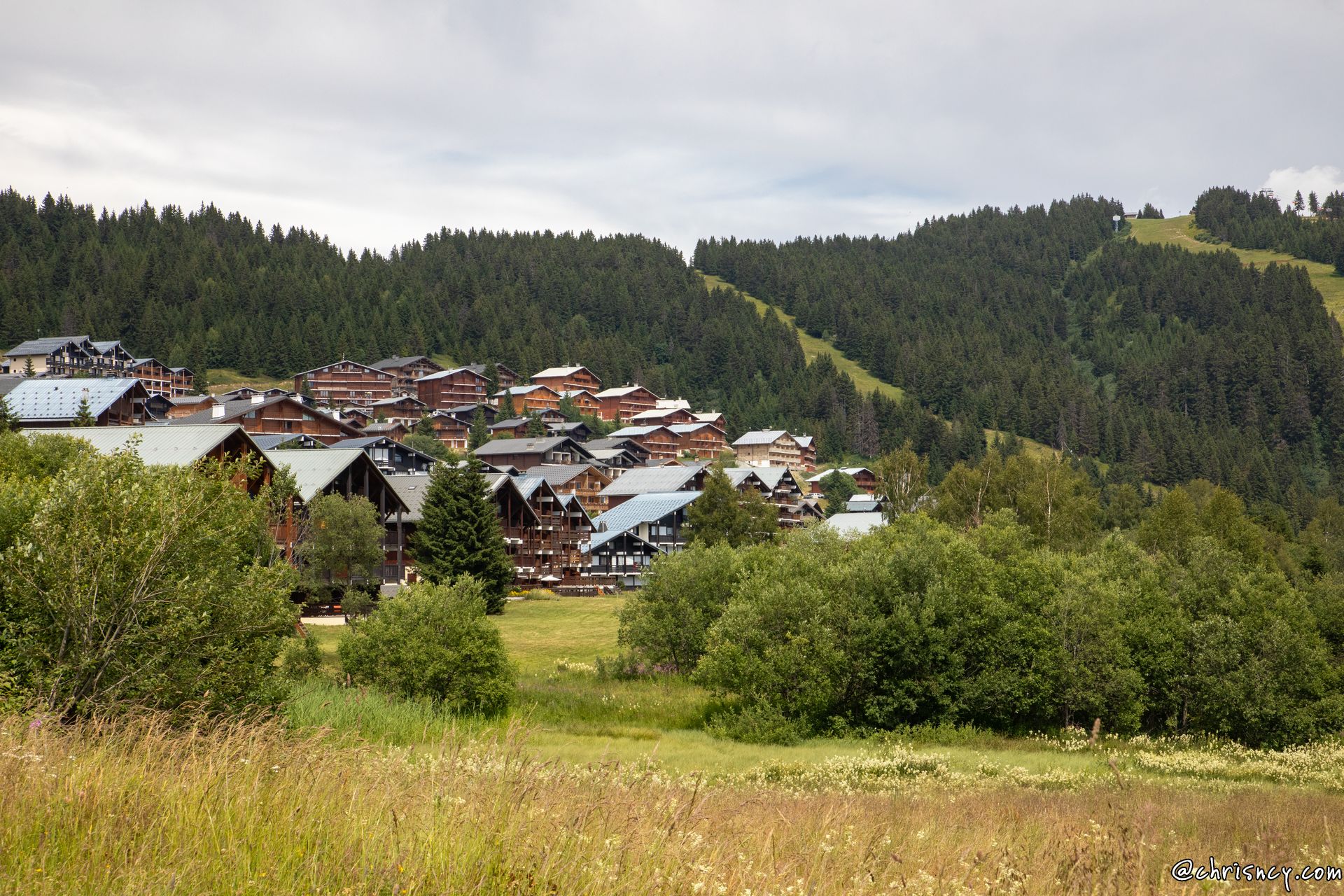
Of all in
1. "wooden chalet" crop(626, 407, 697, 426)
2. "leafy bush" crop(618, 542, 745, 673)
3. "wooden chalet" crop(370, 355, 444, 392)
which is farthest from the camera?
"wooden chalet" crop(370, 355, 444, 392)

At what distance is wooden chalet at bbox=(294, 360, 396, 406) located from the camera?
166 metres

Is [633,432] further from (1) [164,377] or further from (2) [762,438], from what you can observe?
(1) [164,377]

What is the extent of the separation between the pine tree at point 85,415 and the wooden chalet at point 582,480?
4593 centimetres

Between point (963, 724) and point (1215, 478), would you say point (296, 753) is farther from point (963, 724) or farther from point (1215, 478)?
point (1215, 478)

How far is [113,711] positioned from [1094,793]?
16.8m

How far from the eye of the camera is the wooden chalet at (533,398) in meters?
172

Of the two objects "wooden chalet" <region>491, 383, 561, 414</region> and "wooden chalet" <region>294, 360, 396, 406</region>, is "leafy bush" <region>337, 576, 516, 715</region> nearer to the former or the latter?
"wooden chalet" <region>491, 383, 561, 414</region>

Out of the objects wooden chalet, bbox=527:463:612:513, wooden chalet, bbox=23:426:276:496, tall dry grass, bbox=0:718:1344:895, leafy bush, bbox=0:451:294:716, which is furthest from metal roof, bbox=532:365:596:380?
tall dry grass, bbox=0:718:1344:895

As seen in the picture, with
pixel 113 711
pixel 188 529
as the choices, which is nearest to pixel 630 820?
pixel 113 711

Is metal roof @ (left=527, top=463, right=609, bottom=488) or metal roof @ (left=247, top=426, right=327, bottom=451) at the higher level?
metal roof @ (left=247, top=426, right=327, bottom=451)

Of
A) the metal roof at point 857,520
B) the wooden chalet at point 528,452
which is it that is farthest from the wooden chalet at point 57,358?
the metal roof at point 857,520

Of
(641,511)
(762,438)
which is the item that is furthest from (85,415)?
(762,438)

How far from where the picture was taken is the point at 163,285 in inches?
7333

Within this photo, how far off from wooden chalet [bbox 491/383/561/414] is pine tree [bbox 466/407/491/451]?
15.6 meters
